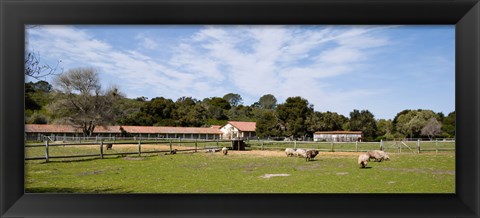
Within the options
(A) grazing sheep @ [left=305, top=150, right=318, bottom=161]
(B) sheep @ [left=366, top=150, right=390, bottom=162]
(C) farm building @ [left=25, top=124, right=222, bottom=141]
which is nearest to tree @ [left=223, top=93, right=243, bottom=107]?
(C) farm building @ [left=25, top=124, right=222, bottom=141]

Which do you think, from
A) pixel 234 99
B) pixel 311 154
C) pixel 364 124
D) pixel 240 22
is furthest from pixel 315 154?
pixel 240 22

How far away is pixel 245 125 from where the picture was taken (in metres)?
4.34

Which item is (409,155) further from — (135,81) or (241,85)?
(135,81)

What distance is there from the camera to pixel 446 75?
9.87 ft

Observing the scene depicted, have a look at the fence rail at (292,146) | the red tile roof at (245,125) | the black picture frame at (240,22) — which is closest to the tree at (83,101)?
the fence rail at (292,146)

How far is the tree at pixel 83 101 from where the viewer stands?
3525 millimetres

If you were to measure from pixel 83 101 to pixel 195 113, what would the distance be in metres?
1.39

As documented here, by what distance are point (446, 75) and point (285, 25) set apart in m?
2.16

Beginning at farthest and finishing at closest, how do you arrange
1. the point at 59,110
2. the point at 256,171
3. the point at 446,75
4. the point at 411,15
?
the point at 256,171
the point at 59,110
the point at 446,75
the point at 411,15

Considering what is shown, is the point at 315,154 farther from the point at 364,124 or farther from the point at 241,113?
the point at 241,113

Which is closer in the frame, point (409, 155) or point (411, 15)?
point (411, 15)

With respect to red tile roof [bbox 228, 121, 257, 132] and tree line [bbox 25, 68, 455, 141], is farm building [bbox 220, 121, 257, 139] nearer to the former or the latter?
red tile roof [bbox 228, 121, 257, 132]

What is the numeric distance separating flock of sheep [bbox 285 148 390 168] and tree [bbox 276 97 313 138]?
1.01 meters
